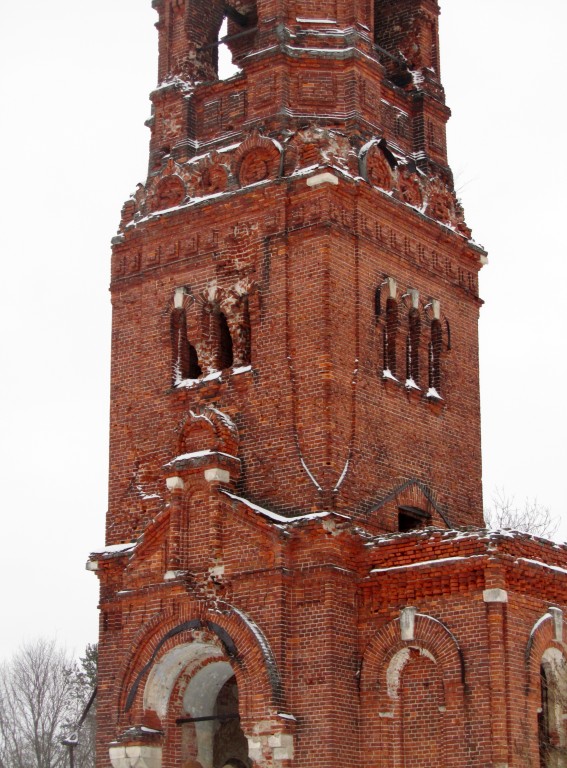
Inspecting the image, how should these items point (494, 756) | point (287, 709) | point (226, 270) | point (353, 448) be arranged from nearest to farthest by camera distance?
point (494, 756), point (287, 709), point (353, 448), point (226, 270)

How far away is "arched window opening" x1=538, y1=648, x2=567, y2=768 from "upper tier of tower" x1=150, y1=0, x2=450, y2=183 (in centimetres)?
904

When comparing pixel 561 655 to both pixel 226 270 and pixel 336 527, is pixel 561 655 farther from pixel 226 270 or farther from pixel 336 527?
pixel 226 270

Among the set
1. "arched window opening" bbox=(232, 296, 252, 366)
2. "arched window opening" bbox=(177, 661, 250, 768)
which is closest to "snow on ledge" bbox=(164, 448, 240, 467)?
"arched window opening" bbox=(232, 296, 252, 366)

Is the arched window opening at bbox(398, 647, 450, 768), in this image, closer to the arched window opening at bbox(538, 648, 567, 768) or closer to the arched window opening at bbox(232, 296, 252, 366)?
the arched window opening at bbox(538, 648, 567, 768)

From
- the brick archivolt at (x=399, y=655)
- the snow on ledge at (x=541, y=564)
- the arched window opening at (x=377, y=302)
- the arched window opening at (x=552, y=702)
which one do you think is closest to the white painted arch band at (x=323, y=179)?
the arched window opening at (x=377, y=302)

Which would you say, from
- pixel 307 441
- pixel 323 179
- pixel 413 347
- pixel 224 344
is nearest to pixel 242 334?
pixel 224 344

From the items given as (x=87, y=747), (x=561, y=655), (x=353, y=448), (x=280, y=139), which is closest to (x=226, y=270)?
(x=280, y=139)

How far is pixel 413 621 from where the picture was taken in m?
21.9

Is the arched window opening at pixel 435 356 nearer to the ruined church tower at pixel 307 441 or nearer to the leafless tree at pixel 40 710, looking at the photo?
the ruined church tower at pixel 307 441

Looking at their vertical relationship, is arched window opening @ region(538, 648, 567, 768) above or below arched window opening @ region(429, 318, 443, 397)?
below

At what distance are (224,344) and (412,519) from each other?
13.7 feet

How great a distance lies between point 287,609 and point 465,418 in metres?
5.68

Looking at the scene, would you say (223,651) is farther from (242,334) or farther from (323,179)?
(323,179)

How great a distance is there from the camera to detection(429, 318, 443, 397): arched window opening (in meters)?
25.9
